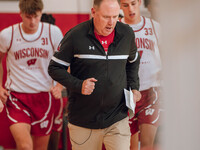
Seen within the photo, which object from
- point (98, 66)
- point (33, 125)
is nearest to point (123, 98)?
point (98, 66)

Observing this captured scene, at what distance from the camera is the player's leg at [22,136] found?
3.37 meters

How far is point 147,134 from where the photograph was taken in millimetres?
3244

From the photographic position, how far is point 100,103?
2.60 meters

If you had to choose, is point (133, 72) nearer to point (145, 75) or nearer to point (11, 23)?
point (145, 75)

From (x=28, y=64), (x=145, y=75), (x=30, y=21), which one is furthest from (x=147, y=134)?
(x=30, y=21)

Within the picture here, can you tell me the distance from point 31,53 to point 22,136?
2.71ft

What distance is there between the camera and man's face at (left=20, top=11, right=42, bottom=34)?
3518mm

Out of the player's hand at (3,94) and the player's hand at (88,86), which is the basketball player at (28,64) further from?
the player's hand at (88,86)

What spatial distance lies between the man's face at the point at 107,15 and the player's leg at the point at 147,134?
1.08m

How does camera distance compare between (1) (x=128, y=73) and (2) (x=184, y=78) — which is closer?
(2) (x=184, y=78)

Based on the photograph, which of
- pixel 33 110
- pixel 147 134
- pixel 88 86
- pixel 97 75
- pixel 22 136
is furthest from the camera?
pixel 33 110

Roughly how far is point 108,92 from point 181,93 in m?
1.79

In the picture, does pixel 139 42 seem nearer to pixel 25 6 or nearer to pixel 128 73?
pixel 128 73

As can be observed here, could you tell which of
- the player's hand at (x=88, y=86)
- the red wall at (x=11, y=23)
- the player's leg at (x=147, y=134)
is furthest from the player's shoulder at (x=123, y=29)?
the red wall at (x=11, y=23)
